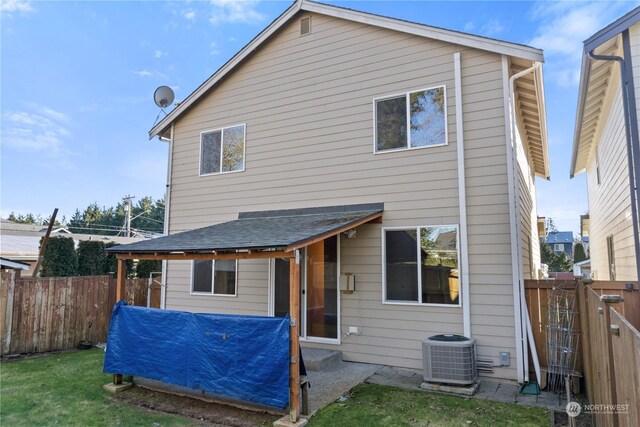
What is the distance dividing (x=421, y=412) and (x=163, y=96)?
9.30 m

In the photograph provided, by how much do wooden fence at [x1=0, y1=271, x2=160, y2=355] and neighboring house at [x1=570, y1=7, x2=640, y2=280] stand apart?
35.2 ft

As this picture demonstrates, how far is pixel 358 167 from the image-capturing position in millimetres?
7660

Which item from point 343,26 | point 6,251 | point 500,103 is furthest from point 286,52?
point 6,251

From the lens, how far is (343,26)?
8.17 metres

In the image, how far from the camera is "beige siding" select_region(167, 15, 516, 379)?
6488 millimetres

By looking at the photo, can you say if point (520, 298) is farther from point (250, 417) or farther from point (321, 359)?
point (250, 417)

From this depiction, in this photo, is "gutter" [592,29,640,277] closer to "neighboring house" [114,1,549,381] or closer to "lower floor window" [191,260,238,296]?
"neighboring house" [114,1,549,381]

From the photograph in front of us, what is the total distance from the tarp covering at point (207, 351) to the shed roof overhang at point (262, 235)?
86 cm

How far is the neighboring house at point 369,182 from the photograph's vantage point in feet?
21.0

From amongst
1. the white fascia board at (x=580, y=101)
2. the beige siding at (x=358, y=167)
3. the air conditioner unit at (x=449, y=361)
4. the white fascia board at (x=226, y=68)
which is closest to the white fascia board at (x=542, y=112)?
the white fascia board at (x=580, y=101)

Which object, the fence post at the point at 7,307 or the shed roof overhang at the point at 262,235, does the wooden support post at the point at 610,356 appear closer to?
the shed roof overhang at the point at 262,235

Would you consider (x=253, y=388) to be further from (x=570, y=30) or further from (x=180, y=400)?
(x=570, y=30)

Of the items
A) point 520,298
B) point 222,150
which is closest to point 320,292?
point 520,298

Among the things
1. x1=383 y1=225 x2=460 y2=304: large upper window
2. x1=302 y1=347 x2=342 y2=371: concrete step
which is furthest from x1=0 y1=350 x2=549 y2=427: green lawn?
x1=383 y1=225 x2=460 y2=304: large upper window
